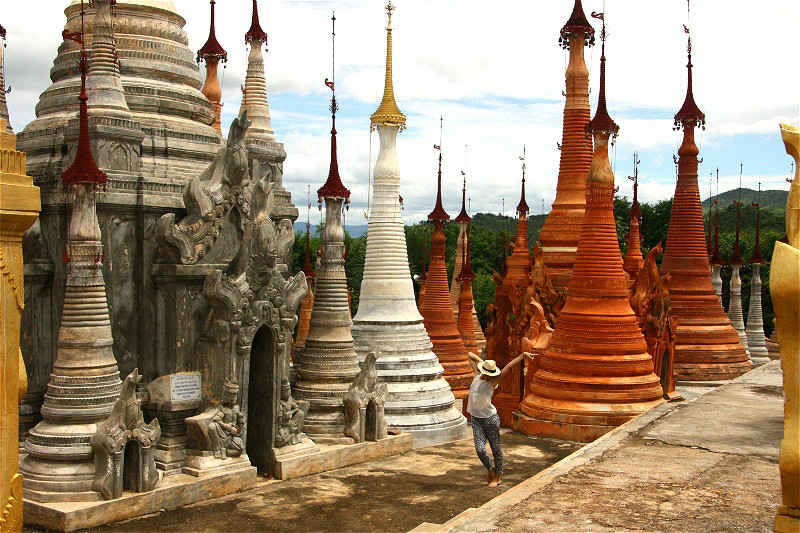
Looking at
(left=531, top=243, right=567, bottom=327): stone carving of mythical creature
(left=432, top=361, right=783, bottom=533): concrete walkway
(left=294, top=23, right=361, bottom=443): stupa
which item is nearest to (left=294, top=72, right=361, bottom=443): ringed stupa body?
(left=294, top=23, right=361, bottom=443): stupa

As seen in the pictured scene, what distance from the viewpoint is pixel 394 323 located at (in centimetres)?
1759

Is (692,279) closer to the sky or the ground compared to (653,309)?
closer to the sky

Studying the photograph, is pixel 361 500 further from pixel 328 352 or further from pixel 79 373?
pixel 79 373

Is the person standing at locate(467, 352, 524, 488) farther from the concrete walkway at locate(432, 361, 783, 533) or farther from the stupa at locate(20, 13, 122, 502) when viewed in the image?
the stupa at locate(20, 13, 122, 502)

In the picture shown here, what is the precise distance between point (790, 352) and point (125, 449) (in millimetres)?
8037

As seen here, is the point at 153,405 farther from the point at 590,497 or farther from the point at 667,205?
the point at 667,205

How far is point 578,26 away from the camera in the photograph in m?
20.7

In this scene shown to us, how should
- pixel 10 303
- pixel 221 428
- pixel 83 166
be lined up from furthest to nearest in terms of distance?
pixel 221 428 → pixel 83 166 → pixel 10 303

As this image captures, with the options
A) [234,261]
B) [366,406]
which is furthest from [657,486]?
[234,261]

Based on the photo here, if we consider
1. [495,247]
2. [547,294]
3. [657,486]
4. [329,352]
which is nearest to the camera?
[657,486]

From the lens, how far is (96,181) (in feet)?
37.6

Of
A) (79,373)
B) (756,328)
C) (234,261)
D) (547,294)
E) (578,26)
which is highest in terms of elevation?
(578,26)

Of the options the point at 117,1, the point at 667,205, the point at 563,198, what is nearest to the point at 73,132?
the point at 117,1

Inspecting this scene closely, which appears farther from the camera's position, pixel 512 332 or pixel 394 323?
pixel 512 332
